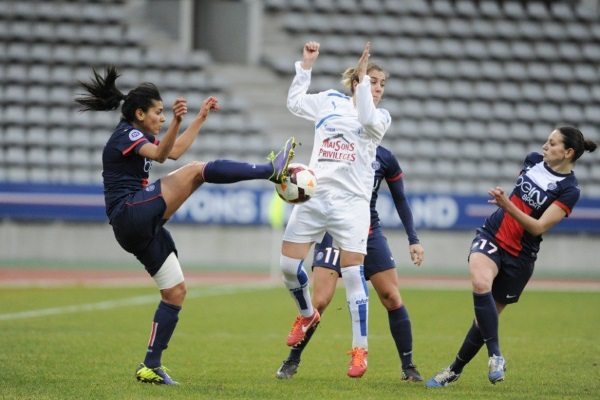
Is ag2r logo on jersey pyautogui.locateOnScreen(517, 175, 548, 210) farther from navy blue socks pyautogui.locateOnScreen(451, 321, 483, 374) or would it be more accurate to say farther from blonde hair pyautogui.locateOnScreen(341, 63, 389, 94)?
blonde hair pyautogui.locateOnScreen(341, 63, 389, 94)

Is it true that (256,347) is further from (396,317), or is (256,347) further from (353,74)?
(353,74)

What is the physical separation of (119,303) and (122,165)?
23.6 ft

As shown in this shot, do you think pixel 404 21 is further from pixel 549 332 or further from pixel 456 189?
pixel 549 332

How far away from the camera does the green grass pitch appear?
23.2ft

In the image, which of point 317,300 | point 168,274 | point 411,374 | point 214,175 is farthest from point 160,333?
point 411,374

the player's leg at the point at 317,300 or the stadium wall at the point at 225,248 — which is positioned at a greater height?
the player's leg at the point at 317,300

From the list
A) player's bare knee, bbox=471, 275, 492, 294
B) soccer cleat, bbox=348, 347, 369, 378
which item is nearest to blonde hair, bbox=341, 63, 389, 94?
player's bare knee, bbox=471, 275, 492, 294

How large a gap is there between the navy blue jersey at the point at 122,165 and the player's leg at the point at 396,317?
198cm

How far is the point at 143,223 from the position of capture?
7.02 metres

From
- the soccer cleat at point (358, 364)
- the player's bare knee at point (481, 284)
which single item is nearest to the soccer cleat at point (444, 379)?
the soccer cleat at point (358, 364)

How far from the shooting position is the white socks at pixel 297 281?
25.3 feet

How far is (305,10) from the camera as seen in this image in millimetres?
25719

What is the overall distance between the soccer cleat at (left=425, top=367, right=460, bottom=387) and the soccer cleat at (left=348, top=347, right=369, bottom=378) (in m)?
0.53

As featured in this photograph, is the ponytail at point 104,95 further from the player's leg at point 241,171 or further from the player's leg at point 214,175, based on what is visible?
the player's leg at point 241,171
